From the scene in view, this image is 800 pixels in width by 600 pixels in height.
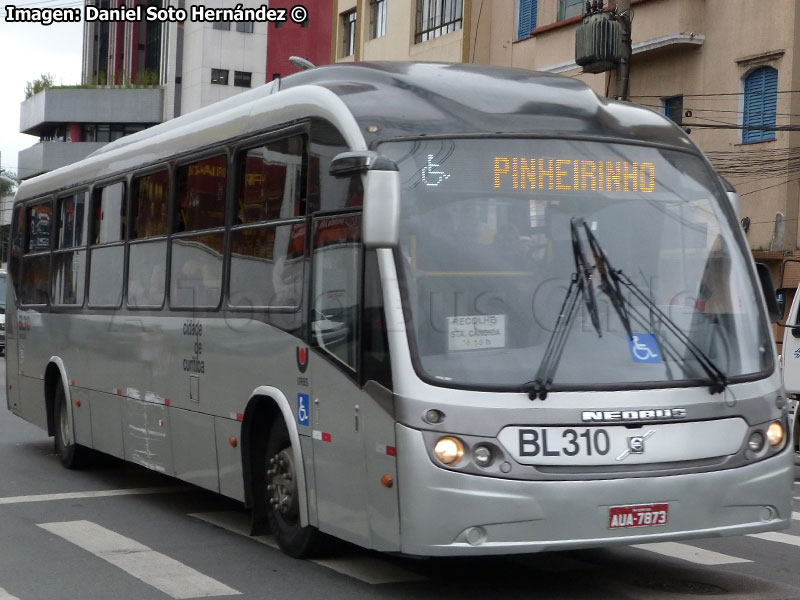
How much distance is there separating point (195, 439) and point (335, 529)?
8.37ft

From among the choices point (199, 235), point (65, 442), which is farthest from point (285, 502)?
point (65, 442)

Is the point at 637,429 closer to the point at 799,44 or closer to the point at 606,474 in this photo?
the point at 606,474

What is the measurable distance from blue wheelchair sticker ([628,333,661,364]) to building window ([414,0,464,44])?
26331 millimetres

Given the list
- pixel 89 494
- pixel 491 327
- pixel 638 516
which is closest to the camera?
pixel 638 516

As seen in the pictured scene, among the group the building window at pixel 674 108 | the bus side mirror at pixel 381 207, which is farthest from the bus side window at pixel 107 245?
the building window at pixel 674 108

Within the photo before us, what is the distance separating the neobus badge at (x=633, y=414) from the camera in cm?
668

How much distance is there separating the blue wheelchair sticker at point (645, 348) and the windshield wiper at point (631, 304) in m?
0.05

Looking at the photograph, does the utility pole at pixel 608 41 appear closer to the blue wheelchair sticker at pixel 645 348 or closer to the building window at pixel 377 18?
the blue wheelchair sticker at pixel 645 348

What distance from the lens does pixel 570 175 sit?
7.21 metres

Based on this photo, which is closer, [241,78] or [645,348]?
[645,348]

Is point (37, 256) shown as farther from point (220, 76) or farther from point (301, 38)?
point (220, 76)

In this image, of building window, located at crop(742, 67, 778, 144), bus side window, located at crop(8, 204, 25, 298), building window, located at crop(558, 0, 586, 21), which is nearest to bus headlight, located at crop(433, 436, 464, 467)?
bus side window, located at crop(8, 204, 25, 298)

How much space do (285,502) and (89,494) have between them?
376 cm

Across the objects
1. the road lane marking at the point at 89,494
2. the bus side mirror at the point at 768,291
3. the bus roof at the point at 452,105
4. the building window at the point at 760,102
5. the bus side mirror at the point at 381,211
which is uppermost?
the building window at the point at 760,102
